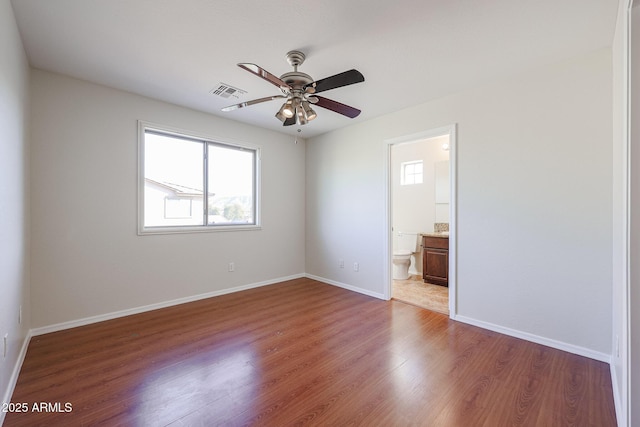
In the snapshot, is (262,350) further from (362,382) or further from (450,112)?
(450,112)

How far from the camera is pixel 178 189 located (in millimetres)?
3574

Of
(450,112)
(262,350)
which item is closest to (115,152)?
(262,350)

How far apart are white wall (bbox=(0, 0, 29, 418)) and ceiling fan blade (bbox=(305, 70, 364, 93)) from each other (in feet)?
6.12

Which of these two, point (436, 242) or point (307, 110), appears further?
point (436, 242)

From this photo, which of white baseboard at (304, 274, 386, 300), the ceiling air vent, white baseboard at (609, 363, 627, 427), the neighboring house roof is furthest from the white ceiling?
white baseboard at (304, 274, 386, 300)

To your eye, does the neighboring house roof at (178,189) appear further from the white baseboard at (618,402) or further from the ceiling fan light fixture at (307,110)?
the white baseboard at (618,402)

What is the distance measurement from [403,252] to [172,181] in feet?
12.0

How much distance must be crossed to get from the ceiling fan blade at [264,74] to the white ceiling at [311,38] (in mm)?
341

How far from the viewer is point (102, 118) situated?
2.95m

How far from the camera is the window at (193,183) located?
334 cm

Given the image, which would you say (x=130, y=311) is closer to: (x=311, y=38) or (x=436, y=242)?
(x=311, y=38)

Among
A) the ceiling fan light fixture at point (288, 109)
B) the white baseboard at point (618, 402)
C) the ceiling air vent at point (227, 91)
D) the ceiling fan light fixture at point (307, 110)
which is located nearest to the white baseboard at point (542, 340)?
the white baseboard at point (618, 402)

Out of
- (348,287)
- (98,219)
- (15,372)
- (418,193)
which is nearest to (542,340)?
(348,287)

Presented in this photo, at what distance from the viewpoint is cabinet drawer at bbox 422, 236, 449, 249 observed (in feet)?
13.9
